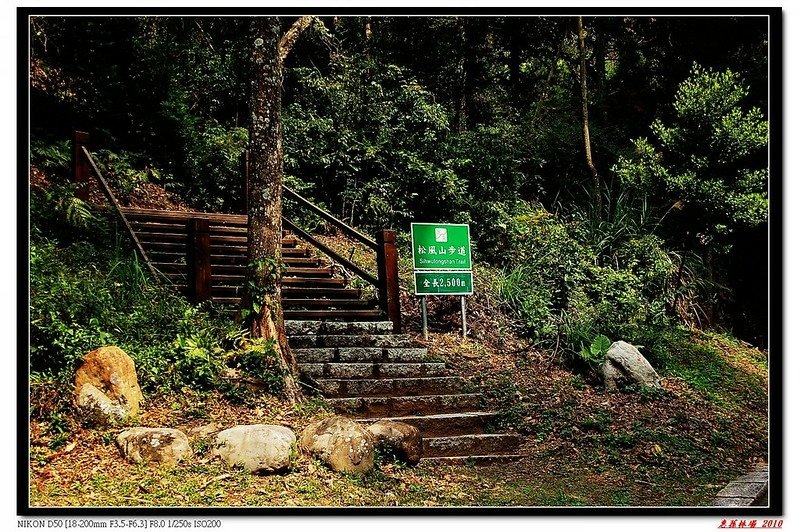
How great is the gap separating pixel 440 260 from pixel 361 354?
2.12 meters

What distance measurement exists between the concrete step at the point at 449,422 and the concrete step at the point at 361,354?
1146mm

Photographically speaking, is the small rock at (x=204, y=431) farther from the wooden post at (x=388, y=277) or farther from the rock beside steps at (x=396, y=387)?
the wooden post at (x=388, y=277)

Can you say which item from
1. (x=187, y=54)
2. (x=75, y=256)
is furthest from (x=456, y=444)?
(x=187, y=54)

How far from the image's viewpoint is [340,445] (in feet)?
20.2

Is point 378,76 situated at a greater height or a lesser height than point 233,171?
greater

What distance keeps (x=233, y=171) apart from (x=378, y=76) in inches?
144

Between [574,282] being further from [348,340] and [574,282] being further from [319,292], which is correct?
[348,340]

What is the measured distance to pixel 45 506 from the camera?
5117 mm

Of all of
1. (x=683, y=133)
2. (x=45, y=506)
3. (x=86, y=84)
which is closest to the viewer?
(x=45, y=506)

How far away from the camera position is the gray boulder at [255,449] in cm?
580

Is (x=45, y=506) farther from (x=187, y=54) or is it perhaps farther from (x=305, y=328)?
(x=187, y=54)

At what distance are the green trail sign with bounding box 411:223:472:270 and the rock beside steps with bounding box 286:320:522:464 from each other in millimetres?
1195

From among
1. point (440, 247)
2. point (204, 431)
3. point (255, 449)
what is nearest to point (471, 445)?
point (255, 449)

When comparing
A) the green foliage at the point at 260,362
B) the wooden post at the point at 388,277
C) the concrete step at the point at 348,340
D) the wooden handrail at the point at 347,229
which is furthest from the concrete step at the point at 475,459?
the wooden handrail at the point at 347,229
